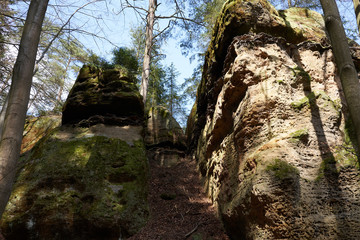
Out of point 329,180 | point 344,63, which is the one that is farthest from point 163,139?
point 344,63

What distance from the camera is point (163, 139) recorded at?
38.3ft

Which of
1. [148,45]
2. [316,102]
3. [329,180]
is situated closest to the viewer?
[329,180]

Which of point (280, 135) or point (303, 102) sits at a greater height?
point (303, 102)

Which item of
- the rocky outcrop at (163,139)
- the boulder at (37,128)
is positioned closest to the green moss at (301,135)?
the rocky outcrop at (163,139)

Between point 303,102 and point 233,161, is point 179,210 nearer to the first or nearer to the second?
point 233,161

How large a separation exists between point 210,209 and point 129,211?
2.32 m

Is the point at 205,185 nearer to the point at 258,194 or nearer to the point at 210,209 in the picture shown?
the point at 210,209

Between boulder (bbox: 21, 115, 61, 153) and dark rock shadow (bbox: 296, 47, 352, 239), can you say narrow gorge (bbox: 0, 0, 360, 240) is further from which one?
boulder (bbox: 21, 115, 61, 153)

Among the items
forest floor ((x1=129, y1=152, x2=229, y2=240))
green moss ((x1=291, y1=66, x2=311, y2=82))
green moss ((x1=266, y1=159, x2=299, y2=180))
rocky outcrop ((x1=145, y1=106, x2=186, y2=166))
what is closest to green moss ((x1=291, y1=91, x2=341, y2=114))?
green moss ((x1=291, y1=66, x2=311, y2=82))

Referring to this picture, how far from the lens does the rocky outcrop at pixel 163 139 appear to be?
1098 cm

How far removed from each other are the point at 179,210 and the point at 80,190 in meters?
2.88

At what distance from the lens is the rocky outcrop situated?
1098 centimetres

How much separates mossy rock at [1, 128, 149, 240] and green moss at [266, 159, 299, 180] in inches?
149

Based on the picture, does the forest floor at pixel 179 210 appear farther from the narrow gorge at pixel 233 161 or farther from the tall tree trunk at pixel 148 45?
the tall tree trunk at pixel 148 45
